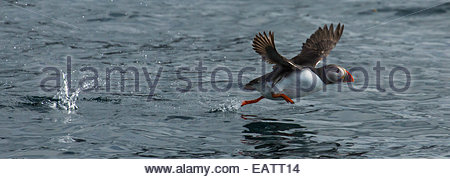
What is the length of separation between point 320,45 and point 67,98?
3.51 meters

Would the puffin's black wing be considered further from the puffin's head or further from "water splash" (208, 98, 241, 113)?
"water splash" (208, 98, 241, 113)

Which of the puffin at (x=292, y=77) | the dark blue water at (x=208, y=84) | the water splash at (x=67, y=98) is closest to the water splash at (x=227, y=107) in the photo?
the dark blue water at (x=208, y=84)

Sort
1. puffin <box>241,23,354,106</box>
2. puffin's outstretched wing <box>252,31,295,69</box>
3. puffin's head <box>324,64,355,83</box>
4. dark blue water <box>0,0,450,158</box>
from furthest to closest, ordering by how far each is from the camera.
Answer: puffin's head <box>324,64,355,83</box>, puffin <box>241,23,354,106</box>, puffin's outstretched wing <box>252,31,295,69</box>, dark blue water <box>0,0,450,158</box>

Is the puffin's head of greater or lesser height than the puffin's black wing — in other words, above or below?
below

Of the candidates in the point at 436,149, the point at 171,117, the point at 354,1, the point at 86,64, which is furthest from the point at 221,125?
the point at 354,1

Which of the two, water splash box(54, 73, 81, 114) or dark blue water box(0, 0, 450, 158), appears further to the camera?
water splash box(54, 73, 81, 114)

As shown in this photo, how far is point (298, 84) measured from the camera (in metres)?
6.99

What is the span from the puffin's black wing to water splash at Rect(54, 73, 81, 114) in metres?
2.98

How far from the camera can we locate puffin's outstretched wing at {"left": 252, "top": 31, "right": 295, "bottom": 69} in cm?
649

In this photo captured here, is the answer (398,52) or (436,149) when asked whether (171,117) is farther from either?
(398,52)

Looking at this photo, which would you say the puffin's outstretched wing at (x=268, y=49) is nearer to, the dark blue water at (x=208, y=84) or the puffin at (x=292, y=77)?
the puffin at (x=292, y=77)

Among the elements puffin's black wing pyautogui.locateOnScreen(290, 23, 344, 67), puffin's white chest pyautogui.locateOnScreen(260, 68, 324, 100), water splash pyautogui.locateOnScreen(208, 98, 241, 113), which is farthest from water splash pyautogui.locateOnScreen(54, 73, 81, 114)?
puffin's black wing pyautogui.locateOnScreen(290, 23, 344, 67)

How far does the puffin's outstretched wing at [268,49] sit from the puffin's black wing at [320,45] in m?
0.76

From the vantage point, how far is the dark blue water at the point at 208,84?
6.25 m
